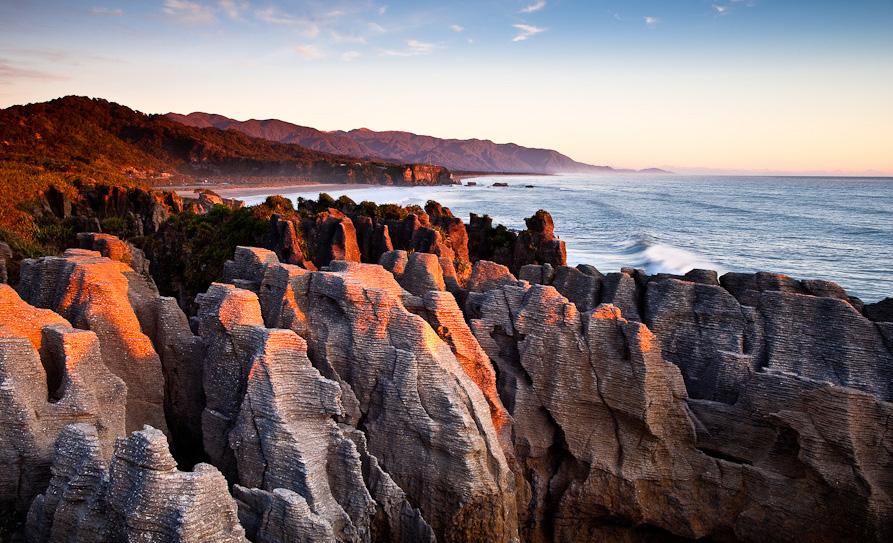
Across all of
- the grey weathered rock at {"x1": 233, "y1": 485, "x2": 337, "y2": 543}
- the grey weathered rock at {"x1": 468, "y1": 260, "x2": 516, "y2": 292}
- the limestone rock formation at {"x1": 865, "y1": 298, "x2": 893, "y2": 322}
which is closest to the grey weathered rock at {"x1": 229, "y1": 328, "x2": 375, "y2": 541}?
the grey weathered rock at {"x1": 233, "y1": 485, "x2": 337, "y2": 543}

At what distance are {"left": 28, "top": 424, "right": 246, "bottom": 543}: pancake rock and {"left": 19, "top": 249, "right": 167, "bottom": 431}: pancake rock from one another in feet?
9.36

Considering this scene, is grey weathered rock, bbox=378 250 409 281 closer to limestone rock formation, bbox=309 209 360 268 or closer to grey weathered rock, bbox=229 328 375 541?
grey weathered rock, bbox=229 328 375 541

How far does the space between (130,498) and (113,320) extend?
4.56 meters

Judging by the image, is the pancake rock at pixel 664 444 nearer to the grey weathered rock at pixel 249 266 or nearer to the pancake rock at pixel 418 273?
the pancake rock at pixel 418 273

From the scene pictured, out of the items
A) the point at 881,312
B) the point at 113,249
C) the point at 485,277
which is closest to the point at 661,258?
the point at 881,312

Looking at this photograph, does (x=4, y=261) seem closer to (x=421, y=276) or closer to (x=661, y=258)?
(x=421, y=276)

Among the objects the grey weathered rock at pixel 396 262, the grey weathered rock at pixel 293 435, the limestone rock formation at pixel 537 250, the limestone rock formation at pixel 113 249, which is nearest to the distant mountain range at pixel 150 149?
the limestone rock formation at pixel 537 250

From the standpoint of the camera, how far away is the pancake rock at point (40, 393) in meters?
8.48

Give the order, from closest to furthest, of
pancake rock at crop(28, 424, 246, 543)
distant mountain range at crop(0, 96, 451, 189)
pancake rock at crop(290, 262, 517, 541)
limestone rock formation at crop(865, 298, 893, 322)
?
pancake rock at crop(28, 424, 246, 543)
pancake rock at crop(290, 262, 517, 541)
limestone rock formation at crop(865, 298, 893, 322)
distant mountain range at crop(0, 96, 451, 189)

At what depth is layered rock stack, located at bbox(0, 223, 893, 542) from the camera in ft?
29.9

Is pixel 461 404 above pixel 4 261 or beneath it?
beneath

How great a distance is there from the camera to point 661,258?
175ft

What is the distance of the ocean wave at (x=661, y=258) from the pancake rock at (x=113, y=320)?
39825 millimetres

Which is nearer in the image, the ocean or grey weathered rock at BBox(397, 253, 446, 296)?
grey weathered rock at BBox(397, 253, 446, 296)
